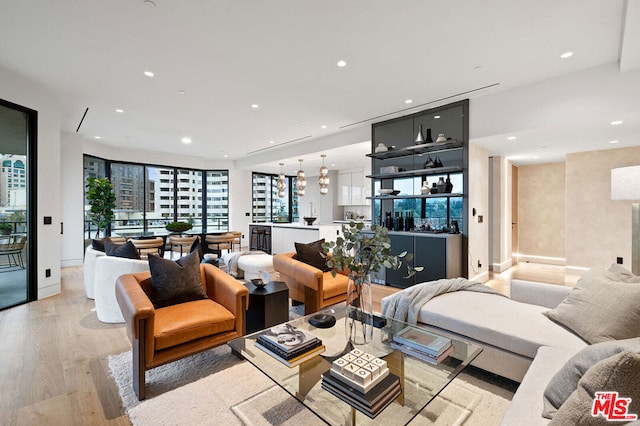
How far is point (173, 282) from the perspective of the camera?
254cm

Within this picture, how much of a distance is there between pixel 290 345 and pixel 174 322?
0.96 metres

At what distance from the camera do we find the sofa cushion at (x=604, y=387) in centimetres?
84

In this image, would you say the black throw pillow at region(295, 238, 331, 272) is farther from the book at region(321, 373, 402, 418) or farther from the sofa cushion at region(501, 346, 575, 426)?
the sofa cushion at region(501, 346, 575, 426)

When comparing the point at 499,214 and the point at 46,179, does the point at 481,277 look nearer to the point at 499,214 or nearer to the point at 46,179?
the point at 499,214

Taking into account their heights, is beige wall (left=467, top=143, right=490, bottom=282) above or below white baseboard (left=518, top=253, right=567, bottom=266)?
above

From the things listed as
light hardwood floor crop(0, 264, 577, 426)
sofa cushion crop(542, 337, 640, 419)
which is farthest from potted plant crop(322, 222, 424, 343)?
light hardwood floor crop(0, 264, 577, 426)

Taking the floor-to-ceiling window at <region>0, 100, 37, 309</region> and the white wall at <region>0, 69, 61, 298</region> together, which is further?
the white wall at <region>0, 69, 61, 298</region>

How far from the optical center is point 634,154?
4777 millimetres

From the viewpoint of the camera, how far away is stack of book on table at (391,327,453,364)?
175 cm

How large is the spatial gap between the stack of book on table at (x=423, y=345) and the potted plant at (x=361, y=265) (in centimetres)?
21

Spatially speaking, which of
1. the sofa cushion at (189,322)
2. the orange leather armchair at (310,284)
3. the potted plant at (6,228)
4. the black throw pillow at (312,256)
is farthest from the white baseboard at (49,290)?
the black throw pillow at (312,256)

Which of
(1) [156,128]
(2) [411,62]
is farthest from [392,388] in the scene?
(1) [156,128]

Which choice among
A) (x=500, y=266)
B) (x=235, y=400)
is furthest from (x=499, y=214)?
(x=235, y=400)

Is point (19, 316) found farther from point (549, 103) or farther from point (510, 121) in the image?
point (549, 103)
